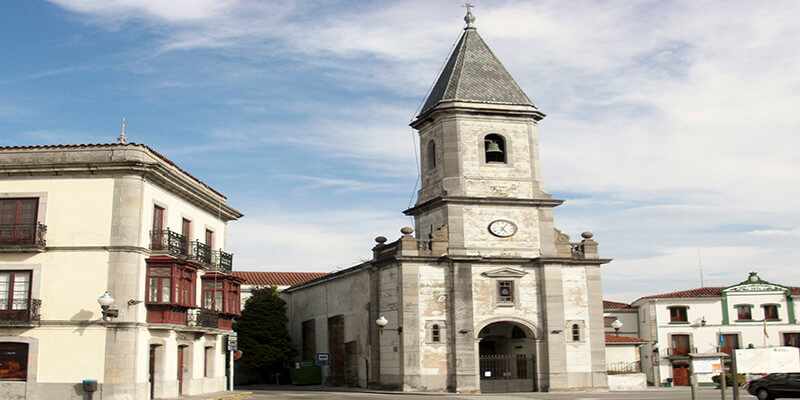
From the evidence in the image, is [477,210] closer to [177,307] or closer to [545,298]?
[545,298]

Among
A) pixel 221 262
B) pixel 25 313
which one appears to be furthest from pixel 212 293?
pixel 25 313

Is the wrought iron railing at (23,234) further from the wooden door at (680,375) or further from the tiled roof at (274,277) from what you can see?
the wooden door at (680,375)

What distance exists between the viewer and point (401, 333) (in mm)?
39188

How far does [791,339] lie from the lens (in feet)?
191

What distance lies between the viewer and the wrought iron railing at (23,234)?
96.0 feet

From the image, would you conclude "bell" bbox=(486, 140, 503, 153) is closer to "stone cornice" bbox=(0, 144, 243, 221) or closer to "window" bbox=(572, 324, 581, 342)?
"window" bbox=(572, 324, 581, 342)

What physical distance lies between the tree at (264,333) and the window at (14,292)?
2359 centimetres

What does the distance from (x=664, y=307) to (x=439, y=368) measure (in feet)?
87.1

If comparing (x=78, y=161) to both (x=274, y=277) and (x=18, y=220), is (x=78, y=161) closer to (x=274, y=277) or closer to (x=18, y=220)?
(x=18, y=220)

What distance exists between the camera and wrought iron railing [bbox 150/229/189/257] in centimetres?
3100

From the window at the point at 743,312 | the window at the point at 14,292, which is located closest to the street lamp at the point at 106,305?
the window at the point at 14,292

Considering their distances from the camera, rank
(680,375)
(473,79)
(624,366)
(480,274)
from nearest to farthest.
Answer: (480,274)
(473,79)
(624,366)
(680,375)

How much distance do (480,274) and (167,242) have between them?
15577 mm

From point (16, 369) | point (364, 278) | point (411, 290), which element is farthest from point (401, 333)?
point (16, 369)
